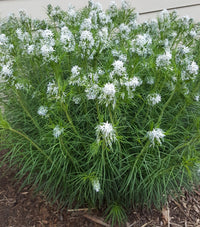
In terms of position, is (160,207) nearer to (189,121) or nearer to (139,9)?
(189,121)

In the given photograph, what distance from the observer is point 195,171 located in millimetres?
2430

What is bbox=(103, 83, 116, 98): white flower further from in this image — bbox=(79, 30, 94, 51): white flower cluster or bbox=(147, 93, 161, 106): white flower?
bbox=(147, 93, 161, 106): white flower

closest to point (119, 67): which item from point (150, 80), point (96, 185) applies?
point (150, 80)

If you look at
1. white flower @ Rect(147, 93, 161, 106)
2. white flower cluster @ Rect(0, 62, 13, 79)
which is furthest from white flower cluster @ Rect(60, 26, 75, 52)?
white flower @ Rect(147, 93, 161, 106)

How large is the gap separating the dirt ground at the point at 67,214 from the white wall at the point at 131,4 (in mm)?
2728

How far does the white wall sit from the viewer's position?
4.30 metres

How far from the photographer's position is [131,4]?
509 centimetres

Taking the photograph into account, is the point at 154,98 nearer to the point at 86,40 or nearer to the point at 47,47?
the point at 86,40

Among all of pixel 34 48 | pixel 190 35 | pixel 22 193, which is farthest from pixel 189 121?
pixel 22 193

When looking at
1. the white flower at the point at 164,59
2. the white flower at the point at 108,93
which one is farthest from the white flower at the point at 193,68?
the white flower at the point at 108,93

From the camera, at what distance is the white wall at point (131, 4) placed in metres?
4.30

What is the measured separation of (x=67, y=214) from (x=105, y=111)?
1.25 meters

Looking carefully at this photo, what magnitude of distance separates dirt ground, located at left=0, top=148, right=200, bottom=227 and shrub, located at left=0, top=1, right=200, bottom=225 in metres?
0.13

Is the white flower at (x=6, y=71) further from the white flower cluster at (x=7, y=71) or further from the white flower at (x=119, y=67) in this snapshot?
the white flower at (x=119, y=67)
